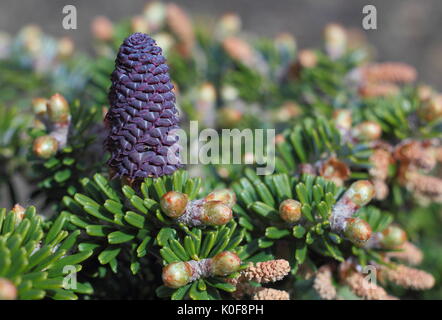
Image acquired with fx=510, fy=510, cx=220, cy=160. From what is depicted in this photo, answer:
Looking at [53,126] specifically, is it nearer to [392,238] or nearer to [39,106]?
[39,106]

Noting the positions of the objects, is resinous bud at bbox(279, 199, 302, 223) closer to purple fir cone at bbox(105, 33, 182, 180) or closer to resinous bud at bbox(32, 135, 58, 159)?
purple fir cone at bbox(105, 33, 182, 180)

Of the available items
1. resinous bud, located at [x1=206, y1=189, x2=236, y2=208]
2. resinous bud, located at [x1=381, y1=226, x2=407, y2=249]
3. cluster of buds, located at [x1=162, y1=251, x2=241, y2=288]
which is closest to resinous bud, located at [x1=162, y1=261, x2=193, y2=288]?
cluster of buds, located at [x1=162, y1=251, x2=241, y2=288]

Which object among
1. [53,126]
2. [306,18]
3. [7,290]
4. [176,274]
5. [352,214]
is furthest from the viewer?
[306,18]

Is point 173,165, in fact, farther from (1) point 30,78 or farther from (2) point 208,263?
(1) point 30,78

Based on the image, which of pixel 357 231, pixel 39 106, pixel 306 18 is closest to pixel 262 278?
pixel 357 231

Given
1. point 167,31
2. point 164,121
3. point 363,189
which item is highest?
point 167,31

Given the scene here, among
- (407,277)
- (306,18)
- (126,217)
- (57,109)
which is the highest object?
(306,18)
